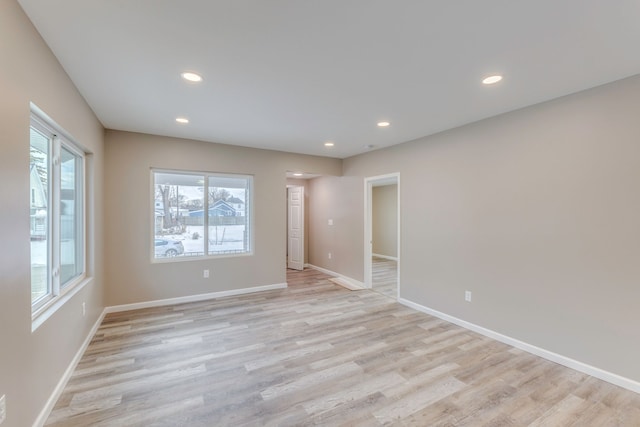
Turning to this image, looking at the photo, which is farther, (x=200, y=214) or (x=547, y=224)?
(x=200, y=214)

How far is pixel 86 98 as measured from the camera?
9.23 ft

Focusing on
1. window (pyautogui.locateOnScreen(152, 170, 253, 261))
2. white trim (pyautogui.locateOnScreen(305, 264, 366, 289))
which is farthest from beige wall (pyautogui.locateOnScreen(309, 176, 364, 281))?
window (pyautogui.locateOnScreen(152, 170, 253, 261))

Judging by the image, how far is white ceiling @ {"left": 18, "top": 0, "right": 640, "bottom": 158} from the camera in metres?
1.60

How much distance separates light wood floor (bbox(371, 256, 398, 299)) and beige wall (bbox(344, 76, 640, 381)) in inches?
43.4

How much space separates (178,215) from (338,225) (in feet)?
10.4

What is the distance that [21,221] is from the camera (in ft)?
5.43

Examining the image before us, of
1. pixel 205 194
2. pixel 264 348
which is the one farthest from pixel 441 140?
pixel 205 194

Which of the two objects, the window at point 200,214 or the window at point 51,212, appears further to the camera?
the window at point 200,214

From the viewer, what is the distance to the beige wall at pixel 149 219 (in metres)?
3.98

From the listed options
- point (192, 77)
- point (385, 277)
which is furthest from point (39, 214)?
point (385, 277)

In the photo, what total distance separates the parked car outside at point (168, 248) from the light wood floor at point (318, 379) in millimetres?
976

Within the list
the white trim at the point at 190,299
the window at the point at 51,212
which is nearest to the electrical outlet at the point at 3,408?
the window at the point at 51,212

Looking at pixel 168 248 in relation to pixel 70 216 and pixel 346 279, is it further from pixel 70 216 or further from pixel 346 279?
pixel 346 279

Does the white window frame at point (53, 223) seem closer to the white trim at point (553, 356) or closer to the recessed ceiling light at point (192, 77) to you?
the recessed ceiling light at point (192, 77)
